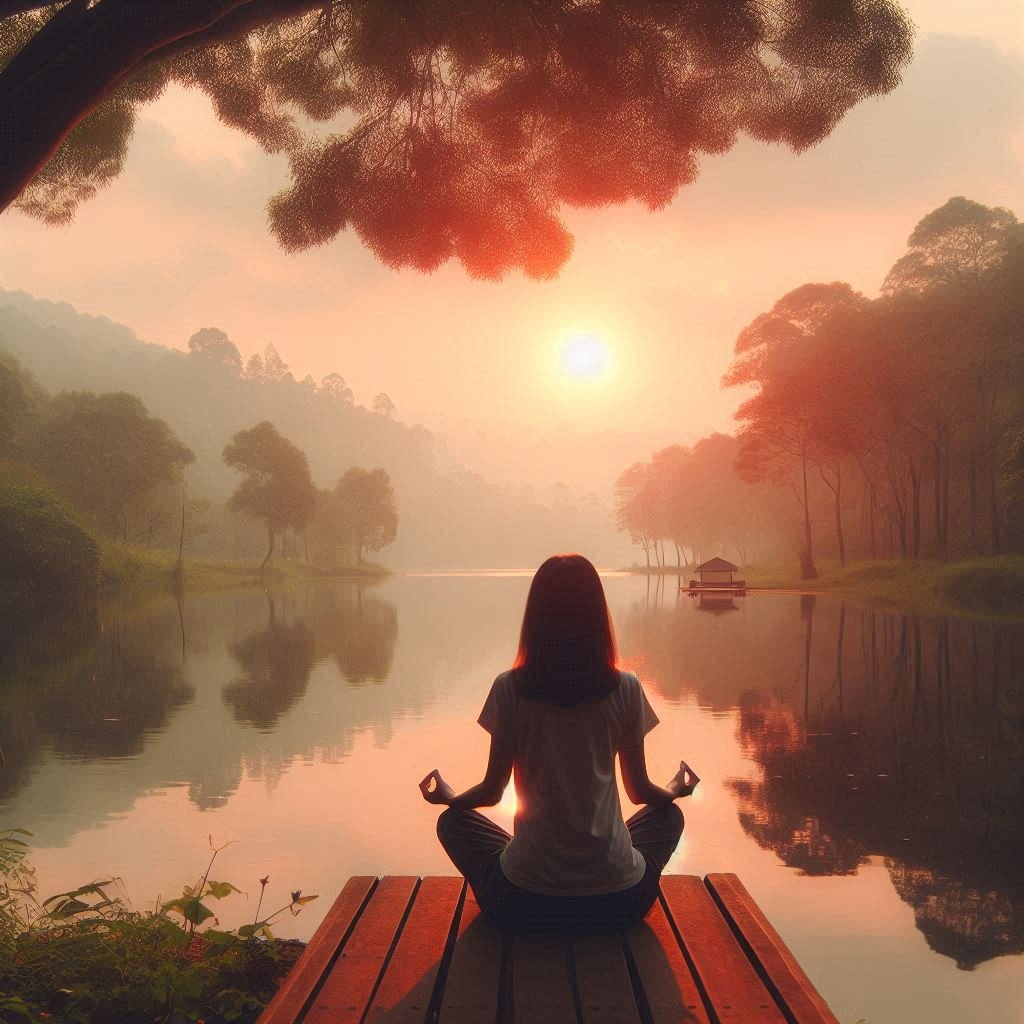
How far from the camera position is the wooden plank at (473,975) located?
2.81 metres

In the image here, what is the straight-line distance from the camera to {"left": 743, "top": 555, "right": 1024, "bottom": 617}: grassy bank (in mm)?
30344

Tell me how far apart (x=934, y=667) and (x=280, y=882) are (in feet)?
38.1

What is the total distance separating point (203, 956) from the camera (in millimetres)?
4043

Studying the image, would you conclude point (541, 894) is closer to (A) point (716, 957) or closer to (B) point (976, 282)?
(A) point (716, 957)

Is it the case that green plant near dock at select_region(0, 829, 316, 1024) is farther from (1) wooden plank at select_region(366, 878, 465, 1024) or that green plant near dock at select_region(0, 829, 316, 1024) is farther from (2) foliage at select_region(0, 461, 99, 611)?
(2) foliage at select_region(0, 461, 99, 611)

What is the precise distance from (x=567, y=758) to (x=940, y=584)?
34.4m

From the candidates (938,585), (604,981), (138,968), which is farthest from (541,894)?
(938,585)

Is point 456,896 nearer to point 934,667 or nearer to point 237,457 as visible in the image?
point 934,667

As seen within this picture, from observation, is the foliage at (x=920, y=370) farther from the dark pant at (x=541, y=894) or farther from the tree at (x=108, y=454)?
the tree at (x=108, y=454)

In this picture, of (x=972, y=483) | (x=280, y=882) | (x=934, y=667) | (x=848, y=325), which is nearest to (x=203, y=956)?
(x=280, y=882)

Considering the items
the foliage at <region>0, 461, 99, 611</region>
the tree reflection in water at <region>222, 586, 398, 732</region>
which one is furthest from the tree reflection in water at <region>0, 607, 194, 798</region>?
the foliage at <region>0, 461, 99, 611</region>

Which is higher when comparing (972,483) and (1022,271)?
(1022,271)

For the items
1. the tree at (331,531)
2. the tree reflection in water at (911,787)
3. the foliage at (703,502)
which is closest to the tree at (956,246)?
the foliage at (703,502)

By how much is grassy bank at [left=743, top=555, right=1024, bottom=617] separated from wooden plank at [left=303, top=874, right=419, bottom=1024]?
2529 centimetres
